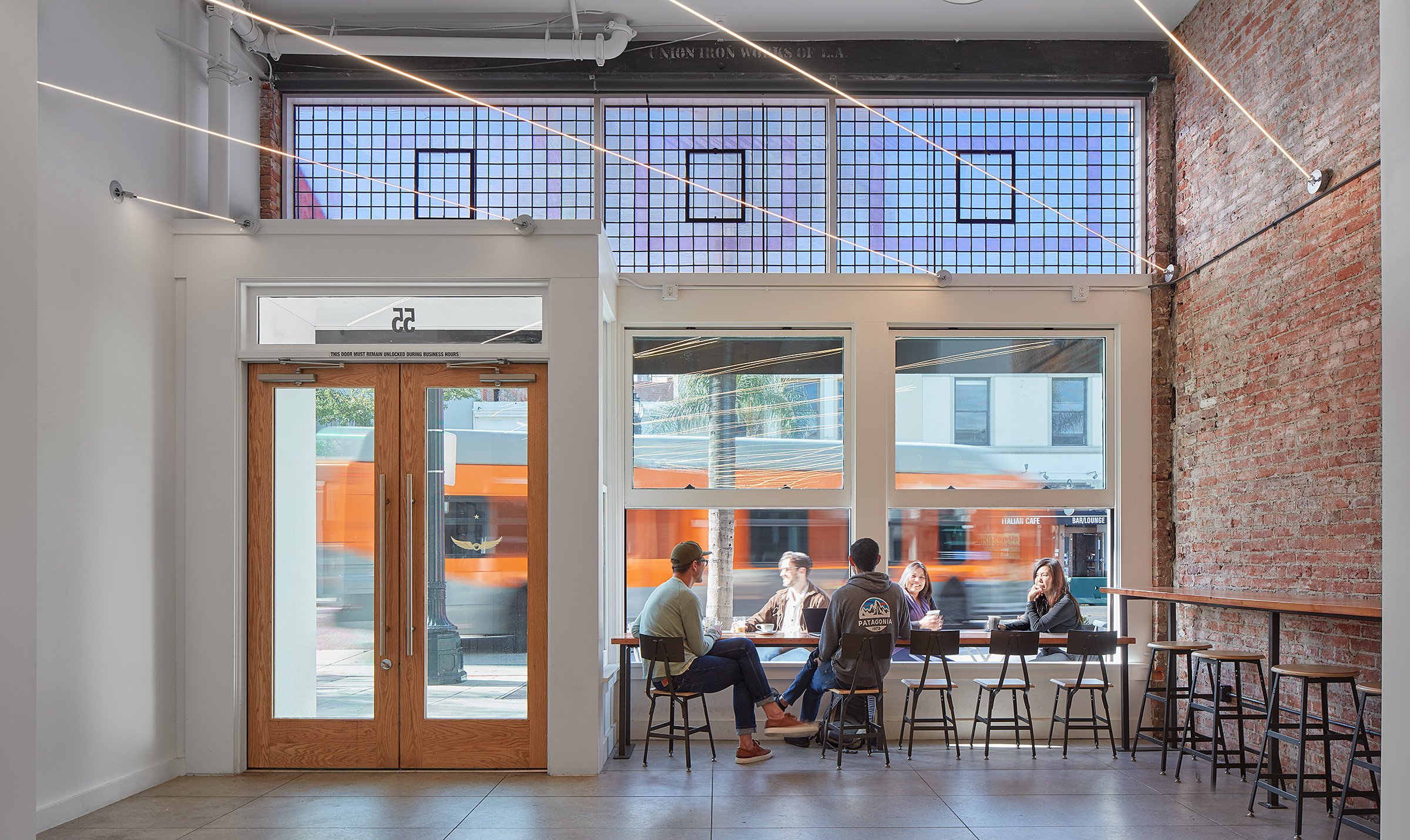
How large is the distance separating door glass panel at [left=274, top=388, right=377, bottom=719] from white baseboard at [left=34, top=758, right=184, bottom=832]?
25.2 inches

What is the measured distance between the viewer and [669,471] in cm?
775

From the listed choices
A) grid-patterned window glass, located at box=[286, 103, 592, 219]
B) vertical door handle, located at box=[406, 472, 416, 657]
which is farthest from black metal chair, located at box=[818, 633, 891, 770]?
grid-patterned window glass, located at box=[286, 103, 592, 219]

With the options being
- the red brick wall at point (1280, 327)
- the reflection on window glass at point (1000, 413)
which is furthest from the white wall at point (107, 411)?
the red brick wall at point (1280, 327)

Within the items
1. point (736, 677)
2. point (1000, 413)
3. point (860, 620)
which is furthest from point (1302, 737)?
point (1000, 413)

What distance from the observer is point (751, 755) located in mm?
6605

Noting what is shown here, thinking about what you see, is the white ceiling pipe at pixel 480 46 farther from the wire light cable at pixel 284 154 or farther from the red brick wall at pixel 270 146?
the wire light cable at pixel 284 154

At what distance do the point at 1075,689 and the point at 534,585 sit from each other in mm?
3534

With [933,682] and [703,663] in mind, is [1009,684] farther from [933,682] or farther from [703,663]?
[703,663]

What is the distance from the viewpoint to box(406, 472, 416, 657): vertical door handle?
6391mm

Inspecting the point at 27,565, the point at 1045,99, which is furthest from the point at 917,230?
the point at 27,565

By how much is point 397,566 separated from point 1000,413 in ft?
14.1

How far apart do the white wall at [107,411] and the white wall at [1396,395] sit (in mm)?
5507

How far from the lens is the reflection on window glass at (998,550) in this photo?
770 centimetres

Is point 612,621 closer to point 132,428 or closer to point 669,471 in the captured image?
point 669,471
